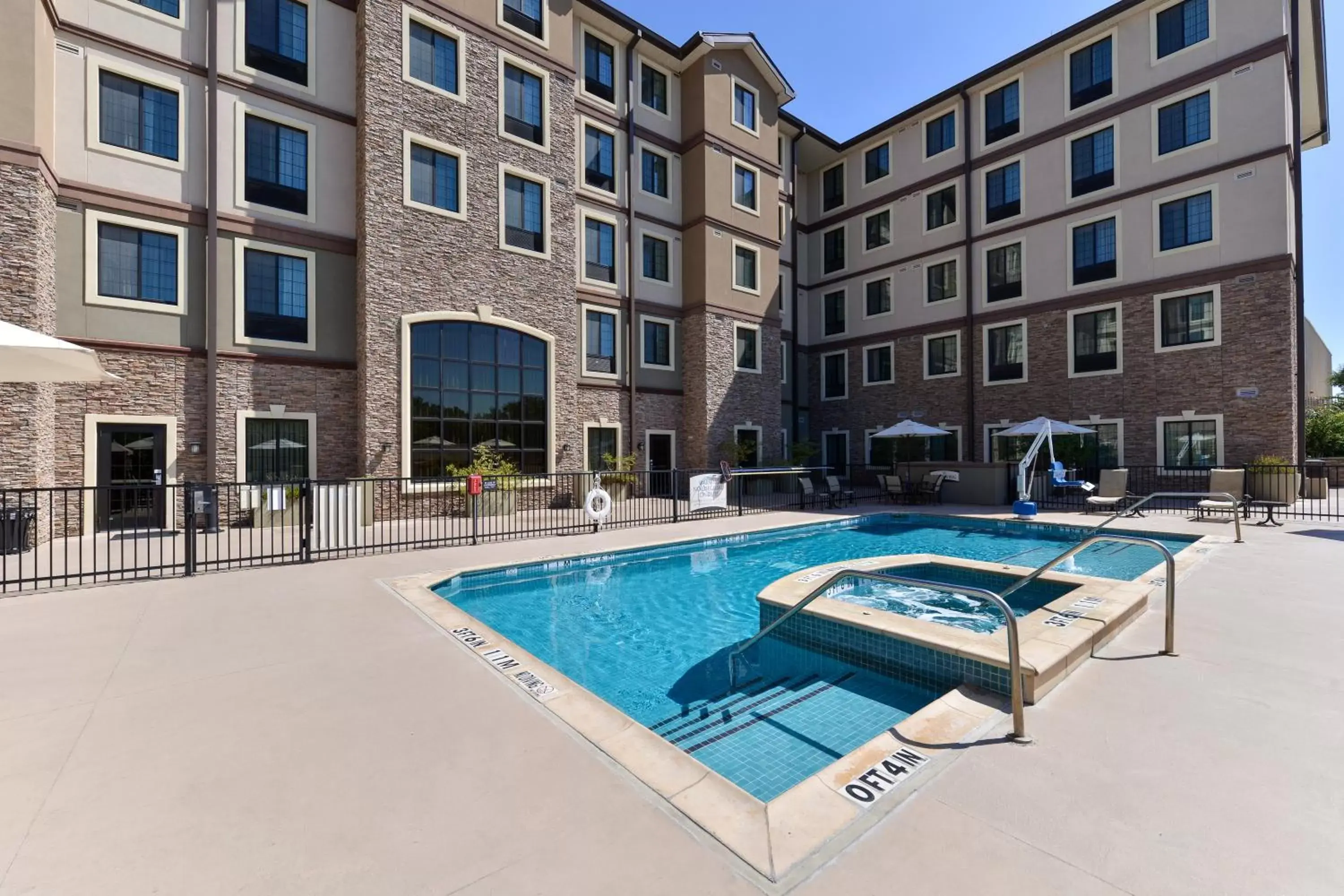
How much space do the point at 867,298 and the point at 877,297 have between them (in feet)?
1.38

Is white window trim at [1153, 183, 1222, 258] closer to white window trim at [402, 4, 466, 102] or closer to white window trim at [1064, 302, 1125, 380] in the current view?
white window trim at [1064, 302, 1125, 380]

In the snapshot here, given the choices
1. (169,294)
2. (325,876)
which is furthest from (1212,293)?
(169,294)

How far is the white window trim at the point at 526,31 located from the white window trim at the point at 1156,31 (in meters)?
19.0

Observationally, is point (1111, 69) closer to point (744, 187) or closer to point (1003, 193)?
point (1003, 193)

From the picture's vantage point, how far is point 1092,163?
19.4 meters

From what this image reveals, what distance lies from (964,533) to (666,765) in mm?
11951

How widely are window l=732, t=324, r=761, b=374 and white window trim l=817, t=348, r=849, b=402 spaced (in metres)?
5.96

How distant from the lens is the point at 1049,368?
20.0 m

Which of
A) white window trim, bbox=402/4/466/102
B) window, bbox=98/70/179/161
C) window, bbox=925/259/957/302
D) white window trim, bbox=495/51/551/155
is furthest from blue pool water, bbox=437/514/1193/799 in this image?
white window trim, bbox=402/4/466/102

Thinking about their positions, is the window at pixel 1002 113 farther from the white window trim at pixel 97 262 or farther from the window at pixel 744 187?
the white window trim at pixel 97 262

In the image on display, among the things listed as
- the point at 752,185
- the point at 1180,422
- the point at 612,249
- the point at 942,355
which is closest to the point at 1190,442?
the point at 1180,422

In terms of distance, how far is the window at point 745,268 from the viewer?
854 inches

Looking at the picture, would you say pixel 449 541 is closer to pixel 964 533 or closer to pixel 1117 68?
pixel 964 533

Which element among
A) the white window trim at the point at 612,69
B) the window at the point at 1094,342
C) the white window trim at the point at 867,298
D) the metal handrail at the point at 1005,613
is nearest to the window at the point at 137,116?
the white window trim at the point at 612,69
